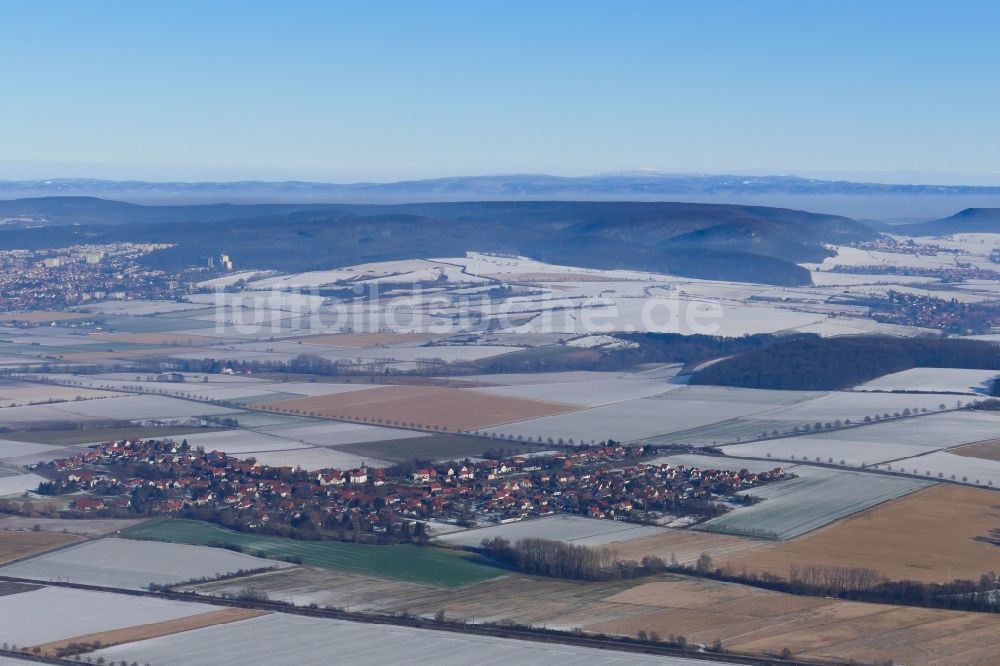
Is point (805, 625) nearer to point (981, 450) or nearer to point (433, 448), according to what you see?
point (981, 450)

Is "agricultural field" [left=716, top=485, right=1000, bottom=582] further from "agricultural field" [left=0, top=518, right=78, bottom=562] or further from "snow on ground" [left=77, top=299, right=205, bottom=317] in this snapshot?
"snow on ground" [left=77, top=299, right=205, bottom=317]

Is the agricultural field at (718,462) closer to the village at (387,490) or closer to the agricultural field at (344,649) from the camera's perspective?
the village at (387,490)

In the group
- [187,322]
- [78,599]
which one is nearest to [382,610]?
[78,599]

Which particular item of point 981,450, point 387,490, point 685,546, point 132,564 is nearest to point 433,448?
point 387,490

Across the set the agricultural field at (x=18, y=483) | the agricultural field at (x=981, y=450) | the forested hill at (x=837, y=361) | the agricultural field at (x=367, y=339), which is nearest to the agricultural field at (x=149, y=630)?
the agricultural field at (x=18, y=483)

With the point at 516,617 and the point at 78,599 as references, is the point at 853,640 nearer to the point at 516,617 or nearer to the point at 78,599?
the point at 516,617
